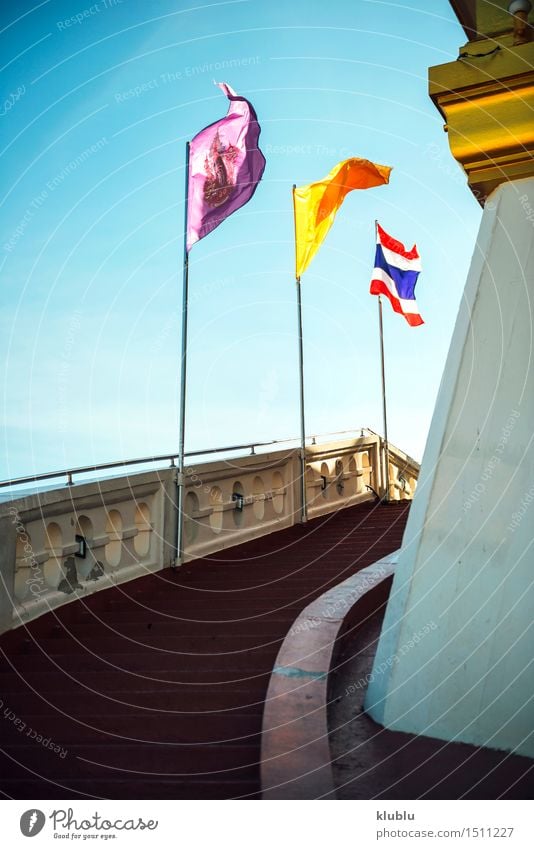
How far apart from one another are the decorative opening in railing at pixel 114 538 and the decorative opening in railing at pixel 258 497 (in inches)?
107

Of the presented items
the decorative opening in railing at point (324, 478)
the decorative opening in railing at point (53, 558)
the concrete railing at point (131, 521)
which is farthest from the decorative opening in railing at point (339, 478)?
the decorative opening in railing at point (53, 558)

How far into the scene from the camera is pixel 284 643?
4.89m

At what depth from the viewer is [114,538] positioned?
22.6 ft

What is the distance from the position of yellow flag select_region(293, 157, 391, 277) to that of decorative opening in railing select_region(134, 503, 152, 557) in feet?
Answer: 16.4

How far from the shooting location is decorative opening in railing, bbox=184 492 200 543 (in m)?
7.93

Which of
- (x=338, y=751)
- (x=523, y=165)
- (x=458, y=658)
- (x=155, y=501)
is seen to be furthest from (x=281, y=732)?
(x=155, y=501)

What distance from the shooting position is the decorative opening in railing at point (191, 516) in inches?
312

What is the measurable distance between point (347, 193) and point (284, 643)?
724cm

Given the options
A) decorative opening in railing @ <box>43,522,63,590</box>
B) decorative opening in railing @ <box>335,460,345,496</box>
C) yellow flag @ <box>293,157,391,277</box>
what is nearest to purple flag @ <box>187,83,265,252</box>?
yellow flag @ <box>293,157,391,277</box>

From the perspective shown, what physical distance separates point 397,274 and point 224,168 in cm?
536

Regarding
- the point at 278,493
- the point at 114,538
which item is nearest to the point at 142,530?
the point at 114,538

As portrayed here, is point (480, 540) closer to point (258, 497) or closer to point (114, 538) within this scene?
point (114, 538)

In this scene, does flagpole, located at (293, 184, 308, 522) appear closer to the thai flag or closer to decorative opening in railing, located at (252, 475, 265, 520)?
decorative opening in railing, located at (252, 475, 265, 520)
